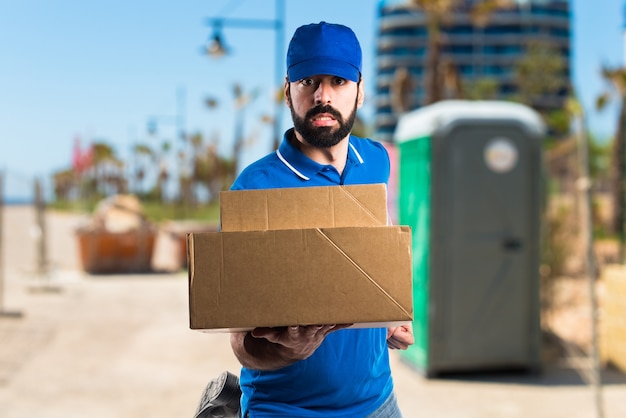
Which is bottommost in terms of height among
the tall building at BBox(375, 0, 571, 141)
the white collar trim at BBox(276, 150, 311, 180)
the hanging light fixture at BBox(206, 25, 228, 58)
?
the white collar trim at BBox(276, 150, 311, 180)

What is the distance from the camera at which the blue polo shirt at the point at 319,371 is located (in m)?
1.77

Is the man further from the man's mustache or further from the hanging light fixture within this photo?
the hanging light fixture

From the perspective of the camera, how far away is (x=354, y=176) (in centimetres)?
187

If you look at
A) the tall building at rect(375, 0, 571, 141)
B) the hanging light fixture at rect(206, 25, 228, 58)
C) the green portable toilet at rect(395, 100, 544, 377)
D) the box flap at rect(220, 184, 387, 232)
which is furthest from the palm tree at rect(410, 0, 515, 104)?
the tall building at rect(375, 0, 571, 141)

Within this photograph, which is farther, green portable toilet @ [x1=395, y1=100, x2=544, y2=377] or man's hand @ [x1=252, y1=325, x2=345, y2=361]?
green portable toilet @ [x1=395, y1=100, x2=544, y2=377]

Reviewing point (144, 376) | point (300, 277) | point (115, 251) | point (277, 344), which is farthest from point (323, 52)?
point (115, 251)

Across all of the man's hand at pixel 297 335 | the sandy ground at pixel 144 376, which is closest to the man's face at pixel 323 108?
the man's hand at pixel 297 335

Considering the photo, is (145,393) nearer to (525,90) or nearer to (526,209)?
(526,209)

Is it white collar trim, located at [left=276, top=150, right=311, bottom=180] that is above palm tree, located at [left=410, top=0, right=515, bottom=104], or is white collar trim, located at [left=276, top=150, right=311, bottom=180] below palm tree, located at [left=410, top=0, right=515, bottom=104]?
below

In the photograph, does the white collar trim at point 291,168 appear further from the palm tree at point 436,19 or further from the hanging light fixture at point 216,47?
the palm tree at point 436,19

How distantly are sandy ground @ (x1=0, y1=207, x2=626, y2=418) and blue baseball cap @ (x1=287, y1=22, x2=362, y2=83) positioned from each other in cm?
499

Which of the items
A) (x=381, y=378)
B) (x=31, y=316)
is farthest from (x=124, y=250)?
(x=381, y=378)

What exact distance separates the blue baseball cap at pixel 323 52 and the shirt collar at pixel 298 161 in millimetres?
157

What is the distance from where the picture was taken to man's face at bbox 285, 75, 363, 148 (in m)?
1.78
